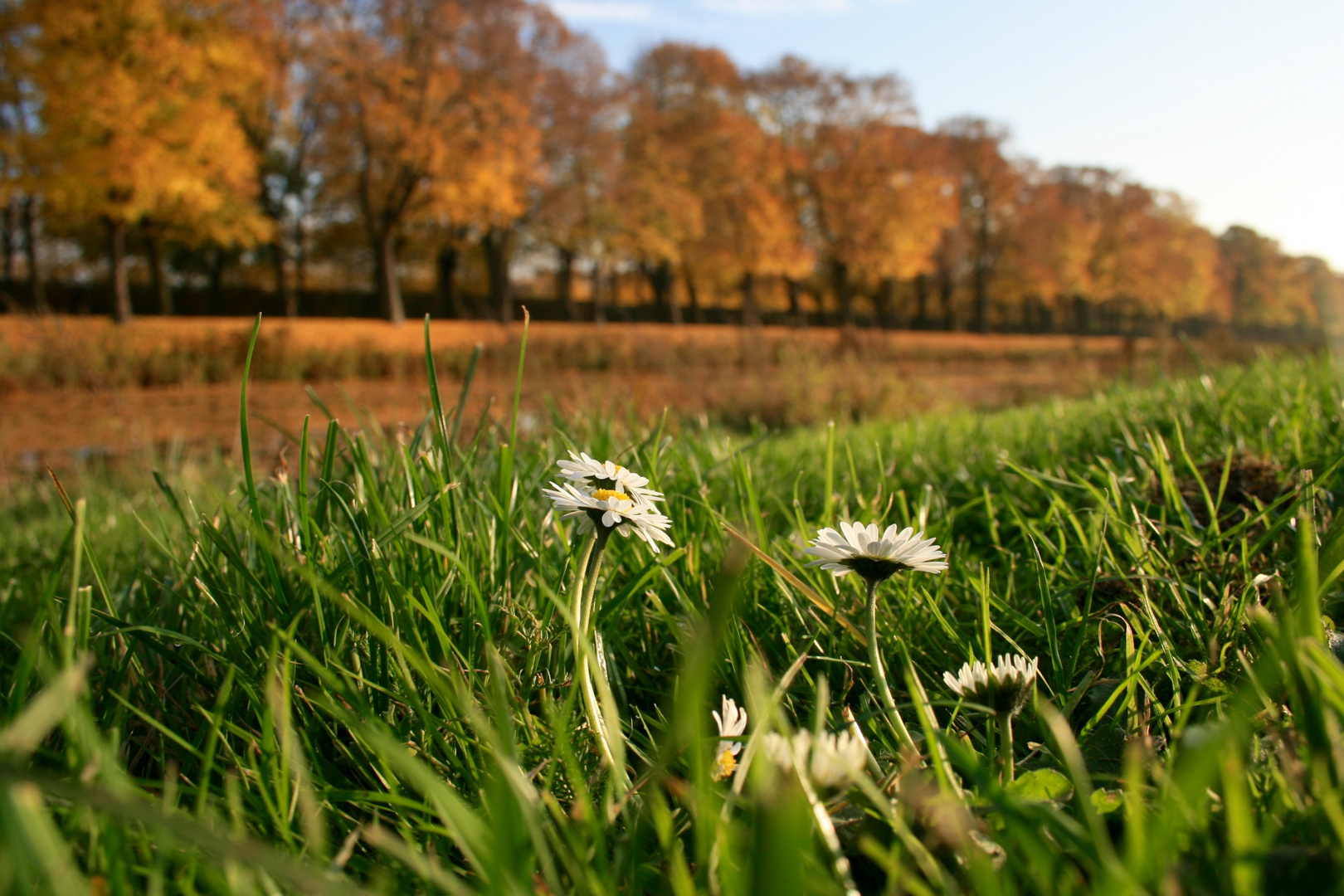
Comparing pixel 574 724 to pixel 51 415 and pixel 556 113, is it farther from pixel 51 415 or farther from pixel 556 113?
pixel 556 113

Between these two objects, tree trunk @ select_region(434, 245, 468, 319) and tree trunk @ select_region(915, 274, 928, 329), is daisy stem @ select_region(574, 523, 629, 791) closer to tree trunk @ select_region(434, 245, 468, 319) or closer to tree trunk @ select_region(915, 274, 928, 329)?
tree trunk @ select_region(434, 245, 468, 319)

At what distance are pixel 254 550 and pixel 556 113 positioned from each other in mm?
28291

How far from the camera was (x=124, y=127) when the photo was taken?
607 inches

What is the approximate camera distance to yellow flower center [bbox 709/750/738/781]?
686 millimetres

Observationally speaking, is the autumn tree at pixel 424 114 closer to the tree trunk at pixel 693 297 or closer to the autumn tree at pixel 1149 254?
the tree trunk at pixel 693 297

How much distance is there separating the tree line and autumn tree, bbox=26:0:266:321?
48 mm

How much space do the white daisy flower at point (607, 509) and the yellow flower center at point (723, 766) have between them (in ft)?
0.66

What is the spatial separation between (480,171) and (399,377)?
10.1 m

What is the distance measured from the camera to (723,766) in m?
0.69

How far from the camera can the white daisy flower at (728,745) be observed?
690mm

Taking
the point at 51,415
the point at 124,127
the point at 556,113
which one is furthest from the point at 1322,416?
the point at 556,113

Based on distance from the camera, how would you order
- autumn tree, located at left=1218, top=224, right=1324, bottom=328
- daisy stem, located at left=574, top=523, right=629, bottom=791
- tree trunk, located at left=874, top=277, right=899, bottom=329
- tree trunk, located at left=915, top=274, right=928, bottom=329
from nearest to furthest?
daisy stem, located at left=574, top=523, right=629, bottom=791
tree trunk, located at left=874, top=277, right=899, bottom=329
tree trunk, located at left=915, top=274, right=928, bottom=329
autumn tree, located at left=1218, top=224, right=1324, bottom=328

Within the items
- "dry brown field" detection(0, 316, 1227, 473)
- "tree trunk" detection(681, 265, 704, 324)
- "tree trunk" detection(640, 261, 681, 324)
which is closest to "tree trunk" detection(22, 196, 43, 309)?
"dry brown field" detection(0, 316, 1227, 473)

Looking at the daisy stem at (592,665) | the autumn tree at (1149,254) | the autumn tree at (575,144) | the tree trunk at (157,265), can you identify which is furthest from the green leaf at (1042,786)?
the autumn tree at (1149,254)
